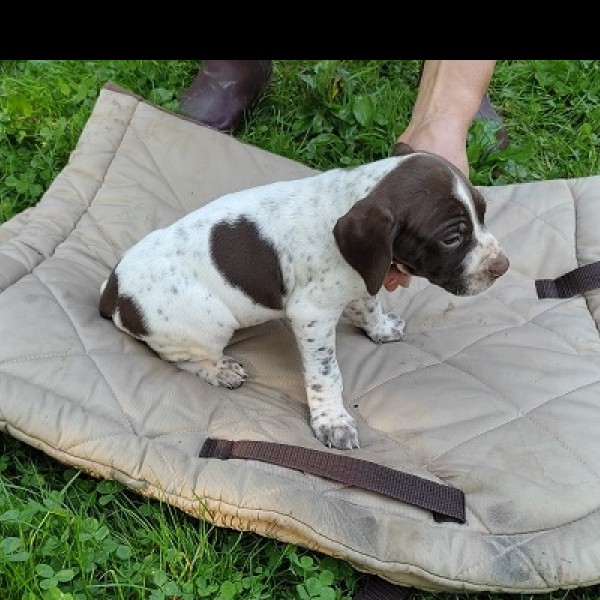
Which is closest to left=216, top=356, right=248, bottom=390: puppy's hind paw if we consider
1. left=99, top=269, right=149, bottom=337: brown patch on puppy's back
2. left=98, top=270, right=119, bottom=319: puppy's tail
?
left=99, top=269, right=149, bottom=337: brown patch on puppy's back

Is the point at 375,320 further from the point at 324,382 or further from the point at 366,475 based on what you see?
the point at 366,475

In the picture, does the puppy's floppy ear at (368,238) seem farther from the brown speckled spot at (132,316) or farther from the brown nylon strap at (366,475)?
the brown speckled spot at (132,316)

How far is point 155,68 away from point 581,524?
4503 millimetres

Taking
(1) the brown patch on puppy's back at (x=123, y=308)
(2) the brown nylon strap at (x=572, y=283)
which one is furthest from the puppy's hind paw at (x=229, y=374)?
(2) the brown nylon strap at (x=572, y=283)

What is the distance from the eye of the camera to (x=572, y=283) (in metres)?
4.29

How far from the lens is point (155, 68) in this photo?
6168mm

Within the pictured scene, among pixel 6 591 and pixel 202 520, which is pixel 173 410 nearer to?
pixel 202 520

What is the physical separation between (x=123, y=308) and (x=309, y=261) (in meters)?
0.92

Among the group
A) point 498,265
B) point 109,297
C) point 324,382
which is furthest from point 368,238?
point 109,297

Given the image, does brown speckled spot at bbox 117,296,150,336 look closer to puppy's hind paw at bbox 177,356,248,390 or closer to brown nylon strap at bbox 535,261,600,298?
puppy's hind paw at bbox 177,356,248,390

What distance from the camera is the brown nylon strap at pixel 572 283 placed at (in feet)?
13.9

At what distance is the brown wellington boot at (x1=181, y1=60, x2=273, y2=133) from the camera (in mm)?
5789

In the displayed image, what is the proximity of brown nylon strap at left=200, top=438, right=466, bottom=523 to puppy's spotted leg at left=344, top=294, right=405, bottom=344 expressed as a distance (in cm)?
88
